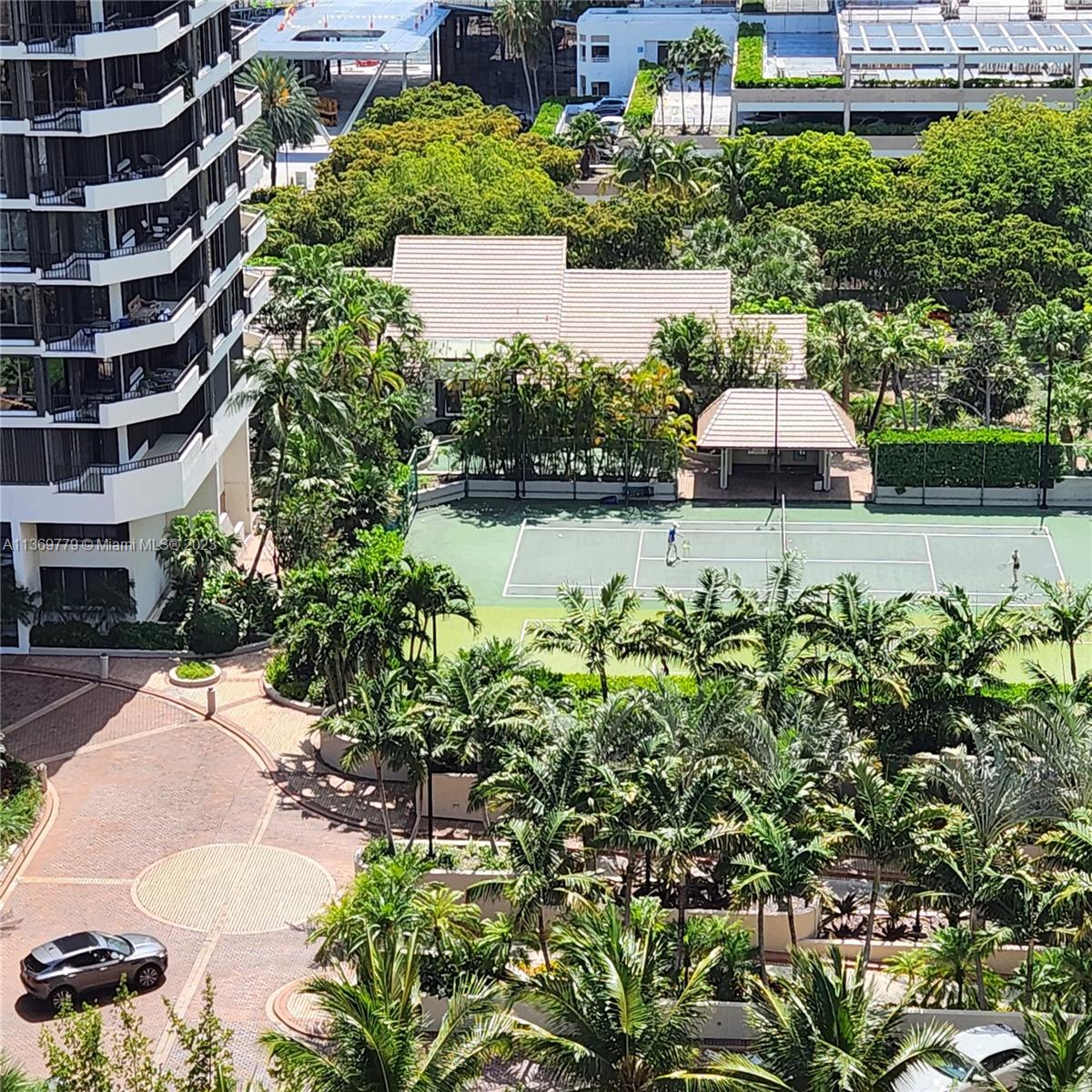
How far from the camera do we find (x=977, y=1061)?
108 ft

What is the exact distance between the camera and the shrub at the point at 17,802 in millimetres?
46031

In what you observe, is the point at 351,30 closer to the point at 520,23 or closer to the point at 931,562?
the point at 520,23

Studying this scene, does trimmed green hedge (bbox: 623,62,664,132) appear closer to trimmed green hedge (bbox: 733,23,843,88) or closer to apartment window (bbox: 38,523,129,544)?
trimmed green hedge (bbox: 733,23,843,88)

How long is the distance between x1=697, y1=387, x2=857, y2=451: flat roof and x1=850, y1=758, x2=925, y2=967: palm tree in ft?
95.0

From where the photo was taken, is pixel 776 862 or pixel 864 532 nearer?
pixel 776 862

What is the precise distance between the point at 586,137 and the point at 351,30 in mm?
40499

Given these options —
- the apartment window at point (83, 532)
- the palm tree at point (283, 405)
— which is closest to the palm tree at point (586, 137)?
the palm tree at point (283, 405)

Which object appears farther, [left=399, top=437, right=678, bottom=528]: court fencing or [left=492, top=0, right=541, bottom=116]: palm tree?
[left=492, top=0, right=541, bottom=116]: palm tree

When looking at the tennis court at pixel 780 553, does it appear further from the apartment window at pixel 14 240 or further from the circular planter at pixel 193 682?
the apartment window at pixel 14 240

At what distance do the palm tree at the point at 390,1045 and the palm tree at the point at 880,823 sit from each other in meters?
10.3

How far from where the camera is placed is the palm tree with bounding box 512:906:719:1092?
31.5 metres

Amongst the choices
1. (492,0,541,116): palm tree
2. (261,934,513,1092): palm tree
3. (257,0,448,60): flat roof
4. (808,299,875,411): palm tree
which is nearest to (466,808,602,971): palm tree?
(261,934,513,1092): palm tree

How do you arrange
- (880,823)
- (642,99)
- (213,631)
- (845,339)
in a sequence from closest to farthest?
1. (880,823)
2. (213,631)
3. (845,339)
4. (642,99)

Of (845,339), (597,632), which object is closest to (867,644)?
(597,632)
